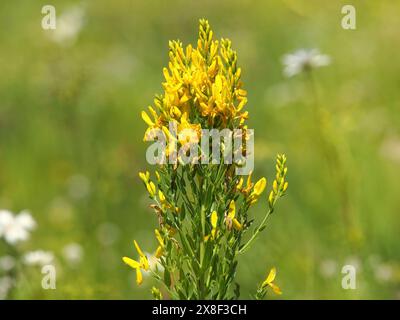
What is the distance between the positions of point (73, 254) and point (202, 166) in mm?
2647

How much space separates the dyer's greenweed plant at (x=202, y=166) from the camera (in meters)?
2.72

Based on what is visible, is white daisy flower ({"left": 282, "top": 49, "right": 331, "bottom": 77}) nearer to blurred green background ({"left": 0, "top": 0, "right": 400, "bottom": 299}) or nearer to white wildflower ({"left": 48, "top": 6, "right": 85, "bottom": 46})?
blurred green background ({"left": 0, "top": 0, "right": 400, "bottom": 299})

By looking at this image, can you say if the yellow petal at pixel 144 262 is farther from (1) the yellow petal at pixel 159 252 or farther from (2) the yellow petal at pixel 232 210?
(2) the yellow petal at pixel 232 210

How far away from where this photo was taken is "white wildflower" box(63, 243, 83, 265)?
17.1ft

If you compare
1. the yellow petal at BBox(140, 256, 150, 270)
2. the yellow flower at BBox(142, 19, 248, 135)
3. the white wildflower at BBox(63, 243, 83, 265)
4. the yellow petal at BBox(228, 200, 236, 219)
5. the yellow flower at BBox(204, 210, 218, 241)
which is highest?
the yellow flower at BBox(142, 19, 248, 135)

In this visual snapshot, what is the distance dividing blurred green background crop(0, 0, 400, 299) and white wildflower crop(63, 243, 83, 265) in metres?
0.06

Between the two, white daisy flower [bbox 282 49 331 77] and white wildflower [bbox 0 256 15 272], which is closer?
white wildflower [bbox 0 256 15 272]

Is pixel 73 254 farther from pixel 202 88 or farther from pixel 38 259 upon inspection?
pixel 202 88

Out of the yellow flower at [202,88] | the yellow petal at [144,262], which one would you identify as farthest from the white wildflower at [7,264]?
the yellow flower at [202,88]

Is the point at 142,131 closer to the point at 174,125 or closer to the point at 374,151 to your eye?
the point at 374,151

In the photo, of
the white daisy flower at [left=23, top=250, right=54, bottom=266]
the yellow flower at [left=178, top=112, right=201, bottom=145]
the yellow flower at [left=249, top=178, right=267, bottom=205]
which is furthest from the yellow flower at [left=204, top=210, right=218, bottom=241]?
the white daisy flower at [left=23, top=250, right=54, bottom=266]

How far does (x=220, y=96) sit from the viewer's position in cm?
271

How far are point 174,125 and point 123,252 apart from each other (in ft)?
10.6
